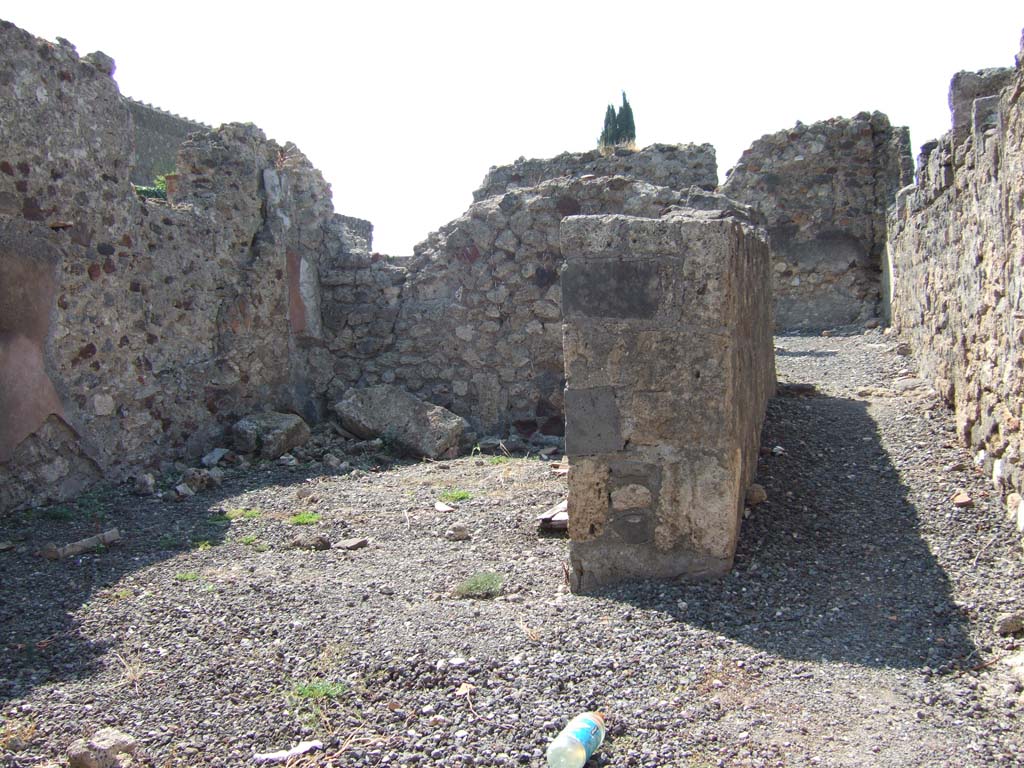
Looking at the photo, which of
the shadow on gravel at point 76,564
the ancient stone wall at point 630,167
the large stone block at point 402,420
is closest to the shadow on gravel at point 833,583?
the shadow on gravel at point 76,564

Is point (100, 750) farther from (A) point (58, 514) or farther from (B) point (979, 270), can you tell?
(B) point (979, 270)

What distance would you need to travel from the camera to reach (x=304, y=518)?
5.19 meters

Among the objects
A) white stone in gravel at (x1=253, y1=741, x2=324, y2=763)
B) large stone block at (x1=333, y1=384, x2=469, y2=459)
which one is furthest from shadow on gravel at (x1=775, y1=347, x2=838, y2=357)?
white stone in gravel at (x1=253, y1=741, x2=324, y2=763)

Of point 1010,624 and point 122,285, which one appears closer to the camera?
point 1010,624

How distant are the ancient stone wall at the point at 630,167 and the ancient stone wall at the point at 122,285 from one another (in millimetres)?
4015

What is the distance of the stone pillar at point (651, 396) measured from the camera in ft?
11.6

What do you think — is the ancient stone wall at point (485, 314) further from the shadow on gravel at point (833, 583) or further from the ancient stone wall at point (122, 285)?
the shadow on gravel at point (833, 583)

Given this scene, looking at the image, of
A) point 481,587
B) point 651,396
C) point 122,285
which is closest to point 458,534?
point 481,587

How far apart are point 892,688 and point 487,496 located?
3054 mm

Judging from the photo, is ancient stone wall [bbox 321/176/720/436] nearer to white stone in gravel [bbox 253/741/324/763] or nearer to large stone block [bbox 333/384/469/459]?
large stone block [bbox 333/384/469/459]

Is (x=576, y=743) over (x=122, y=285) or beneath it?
beneath

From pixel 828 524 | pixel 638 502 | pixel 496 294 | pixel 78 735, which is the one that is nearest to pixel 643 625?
pixel 638 502

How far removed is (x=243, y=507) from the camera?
5.48 m

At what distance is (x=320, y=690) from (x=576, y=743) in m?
0.90
